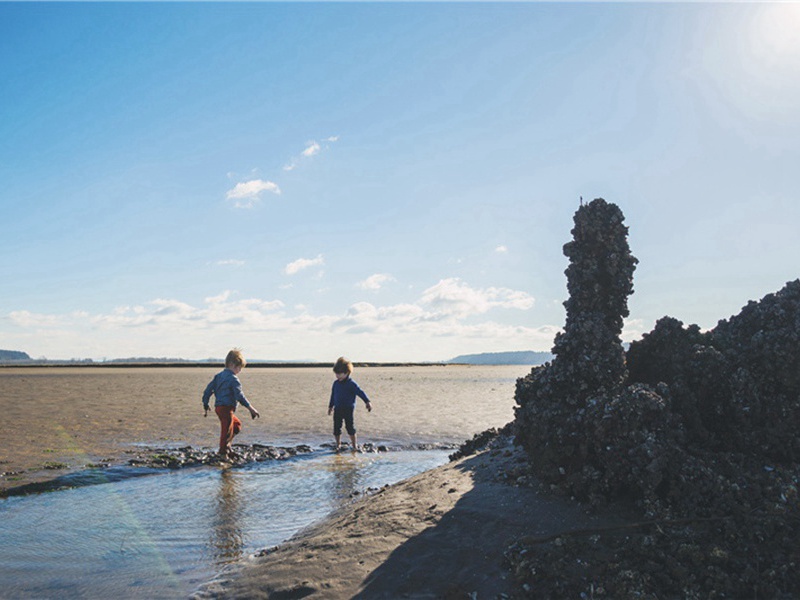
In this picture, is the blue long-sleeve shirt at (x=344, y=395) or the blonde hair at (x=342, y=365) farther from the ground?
the blonde hair at (x=342, y=365)

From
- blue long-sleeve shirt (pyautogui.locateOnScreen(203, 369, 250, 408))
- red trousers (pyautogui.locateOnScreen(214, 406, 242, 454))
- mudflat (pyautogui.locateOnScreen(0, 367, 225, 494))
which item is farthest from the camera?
blue long-sleeve shirt (pyautogui.locateOnScreen(203, 369, 250, 408))

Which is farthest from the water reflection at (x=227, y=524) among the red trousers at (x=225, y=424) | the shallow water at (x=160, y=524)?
the red trousers at (x=225, y=424)

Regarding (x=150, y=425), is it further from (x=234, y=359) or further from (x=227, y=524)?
(x=227, y=524)

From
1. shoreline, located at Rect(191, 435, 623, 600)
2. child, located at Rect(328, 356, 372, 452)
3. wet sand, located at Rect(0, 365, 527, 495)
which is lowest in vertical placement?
wet sand, located at Rect(0, 365, 527, 495)

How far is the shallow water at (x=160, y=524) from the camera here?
17.5ft

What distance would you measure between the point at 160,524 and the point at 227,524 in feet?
3.04

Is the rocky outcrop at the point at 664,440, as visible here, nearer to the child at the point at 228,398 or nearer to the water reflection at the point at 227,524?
the water reflection at the point at 227,524

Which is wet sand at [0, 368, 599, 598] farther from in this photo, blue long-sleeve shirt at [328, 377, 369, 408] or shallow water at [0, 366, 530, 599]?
blue long-sleeve shirt at [328, 377, 369, 408]

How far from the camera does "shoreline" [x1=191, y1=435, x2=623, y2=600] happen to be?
4605mm

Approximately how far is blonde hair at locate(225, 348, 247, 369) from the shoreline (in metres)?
6.23

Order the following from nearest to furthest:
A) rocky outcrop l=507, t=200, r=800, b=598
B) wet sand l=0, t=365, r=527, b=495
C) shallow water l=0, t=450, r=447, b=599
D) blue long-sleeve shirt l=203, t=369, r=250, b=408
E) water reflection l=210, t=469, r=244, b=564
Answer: rocky outcrop l=507, t=200, r=800, b=598 < shallow water l=0, t=450, r=447, b=599 < water reflection l=210, t=469, r=244, b=564 < wet sand l=0, t=365, r=527, b=495 < blue long-sleeve shirt l=203, t=369, r=250, b=408

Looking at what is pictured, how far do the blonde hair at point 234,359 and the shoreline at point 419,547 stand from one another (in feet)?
20.4

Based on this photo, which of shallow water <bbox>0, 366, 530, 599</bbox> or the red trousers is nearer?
shallow water <bbox>0, 366, 530, 599</bbox>

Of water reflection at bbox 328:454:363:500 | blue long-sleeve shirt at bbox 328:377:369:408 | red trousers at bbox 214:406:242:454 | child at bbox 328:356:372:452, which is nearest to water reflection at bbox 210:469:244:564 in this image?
water reflection at bbox 328:454:363:500
